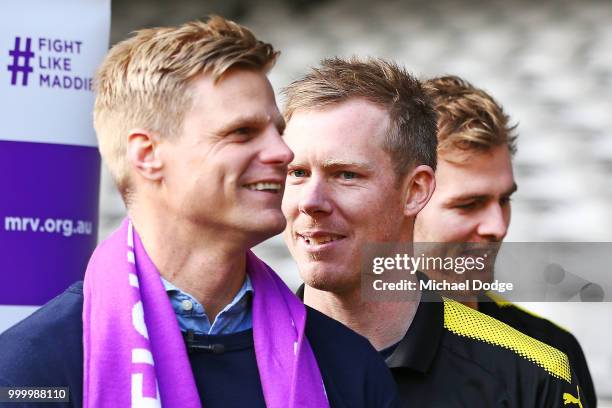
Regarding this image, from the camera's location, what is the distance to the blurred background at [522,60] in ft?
16.6

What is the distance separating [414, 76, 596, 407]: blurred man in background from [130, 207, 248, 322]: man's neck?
1.28 meters

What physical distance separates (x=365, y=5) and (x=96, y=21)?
2.16 m

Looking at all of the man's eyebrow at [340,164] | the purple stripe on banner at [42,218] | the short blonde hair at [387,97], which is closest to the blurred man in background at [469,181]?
the short blonde hair at [387,97]

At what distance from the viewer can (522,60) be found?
5.12 metres

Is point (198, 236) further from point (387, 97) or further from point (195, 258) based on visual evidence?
point (387, 97)

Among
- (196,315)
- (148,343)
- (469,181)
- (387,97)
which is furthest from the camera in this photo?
(469,181)

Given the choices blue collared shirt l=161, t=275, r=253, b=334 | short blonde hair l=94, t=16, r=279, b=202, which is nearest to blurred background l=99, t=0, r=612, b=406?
short blonde hair l=94, t=16, r=279, b=202

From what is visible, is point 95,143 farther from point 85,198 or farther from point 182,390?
→ point 182,390

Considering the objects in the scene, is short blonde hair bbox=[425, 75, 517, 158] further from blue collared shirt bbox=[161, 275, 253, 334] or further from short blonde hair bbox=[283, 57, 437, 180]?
blue collared shirt bbox=[161, 275, 253, 334]

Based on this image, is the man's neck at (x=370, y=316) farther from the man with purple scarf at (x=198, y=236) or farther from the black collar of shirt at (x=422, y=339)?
the man with purple scarf at (x=198, y=236)

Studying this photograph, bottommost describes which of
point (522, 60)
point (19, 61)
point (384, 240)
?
point (384, 240)

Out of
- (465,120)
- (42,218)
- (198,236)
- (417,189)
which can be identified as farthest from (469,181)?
(198,236)

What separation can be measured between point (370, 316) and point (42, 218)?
2.65 feet

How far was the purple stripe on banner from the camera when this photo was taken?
2.93m
